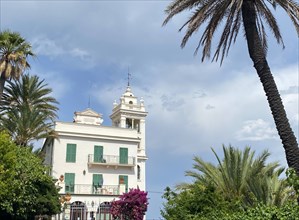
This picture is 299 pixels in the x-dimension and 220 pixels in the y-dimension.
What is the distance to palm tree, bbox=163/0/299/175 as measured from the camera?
39.1ft

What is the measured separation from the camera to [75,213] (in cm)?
3384

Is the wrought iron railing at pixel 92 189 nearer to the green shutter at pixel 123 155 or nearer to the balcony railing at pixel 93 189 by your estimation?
the balcony railing at pixel 93 189

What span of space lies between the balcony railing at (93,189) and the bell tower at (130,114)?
24.8 feet

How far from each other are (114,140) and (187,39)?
78.8 ft

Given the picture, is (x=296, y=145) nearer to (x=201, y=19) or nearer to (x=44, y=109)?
(x=201, y=19)

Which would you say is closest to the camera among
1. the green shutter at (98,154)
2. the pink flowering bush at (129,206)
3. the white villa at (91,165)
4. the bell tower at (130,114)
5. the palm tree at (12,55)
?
the palm tree at (12,55)

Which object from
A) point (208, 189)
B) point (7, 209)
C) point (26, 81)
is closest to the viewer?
point (208, 189)

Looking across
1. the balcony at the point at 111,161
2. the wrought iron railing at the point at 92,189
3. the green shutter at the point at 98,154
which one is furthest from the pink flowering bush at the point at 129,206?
the green shutter at the point at 98,154

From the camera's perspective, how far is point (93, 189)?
1410 inches

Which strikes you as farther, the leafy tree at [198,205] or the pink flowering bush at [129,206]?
the pink flowering bush at [129,206]

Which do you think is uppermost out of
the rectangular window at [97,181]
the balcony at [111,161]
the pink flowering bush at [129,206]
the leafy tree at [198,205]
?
the balcony at [111,161]

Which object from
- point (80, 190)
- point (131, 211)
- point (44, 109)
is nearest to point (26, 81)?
point (44, 109)

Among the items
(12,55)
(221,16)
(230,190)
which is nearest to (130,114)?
(12,55)

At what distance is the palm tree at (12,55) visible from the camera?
25.7 meters
